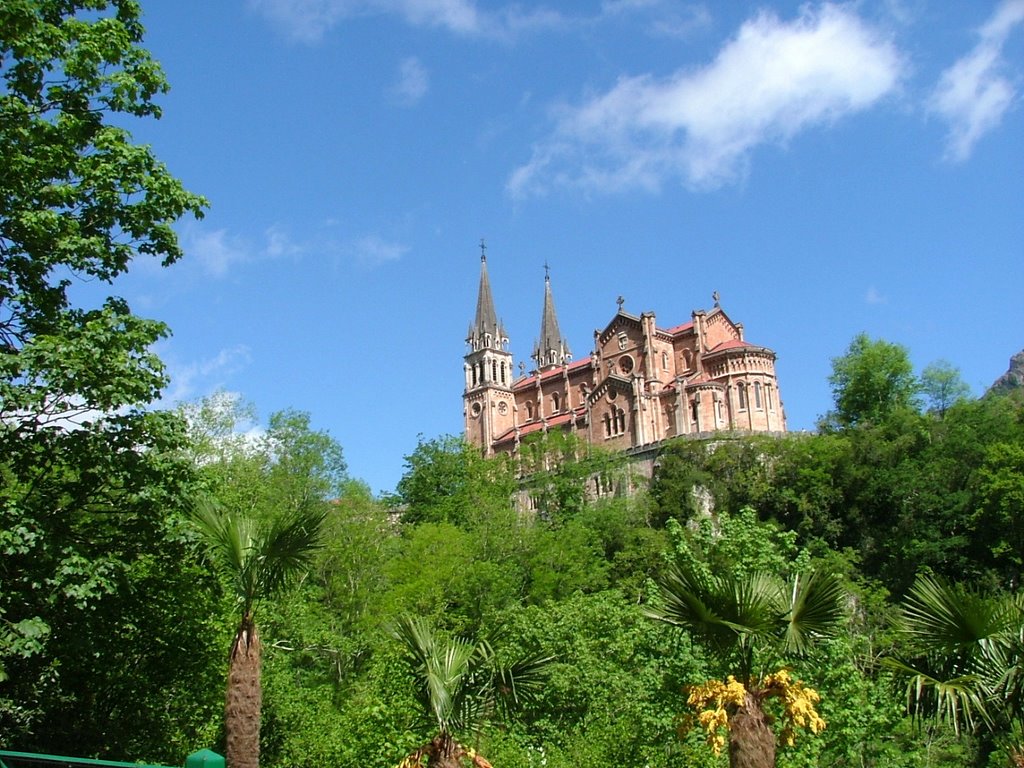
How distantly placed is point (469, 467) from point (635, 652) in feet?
132

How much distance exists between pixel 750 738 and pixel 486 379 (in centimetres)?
7464

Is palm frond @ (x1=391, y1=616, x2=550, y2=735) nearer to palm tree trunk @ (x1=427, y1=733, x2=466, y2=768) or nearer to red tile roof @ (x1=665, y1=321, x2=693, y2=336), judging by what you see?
palm tree trunk @ (x1=427, y1=733, x2=466, y2=768)

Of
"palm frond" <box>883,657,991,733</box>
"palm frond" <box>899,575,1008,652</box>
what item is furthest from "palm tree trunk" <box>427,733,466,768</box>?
"palm frond" <box>899,575,1008,652</box>

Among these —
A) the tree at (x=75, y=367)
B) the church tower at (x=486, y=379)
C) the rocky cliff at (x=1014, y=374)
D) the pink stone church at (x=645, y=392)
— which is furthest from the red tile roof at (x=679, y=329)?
the rocky cliff at (x=1014, y=374)

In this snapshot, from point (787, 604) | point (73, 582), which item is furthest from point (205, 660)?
point (787, 604)

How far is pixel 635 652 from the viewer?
2183cm

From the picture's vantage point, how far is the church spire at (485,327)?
288ft

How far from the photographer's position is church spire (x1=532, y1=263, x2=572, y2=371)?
310 ft

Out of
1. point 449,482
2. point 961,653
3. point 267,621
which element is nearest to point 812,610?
point 961,653

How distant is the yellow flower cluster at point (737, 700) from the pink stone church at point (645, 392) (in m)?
44.6

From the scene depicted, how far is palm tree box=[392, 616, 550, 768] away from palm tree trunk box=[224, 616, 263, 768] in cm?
170

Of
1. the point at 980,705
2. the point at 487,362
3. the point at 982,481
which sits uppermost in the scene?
the point at 487,362

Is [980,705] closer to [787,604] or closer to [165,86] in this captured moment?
[787,604]

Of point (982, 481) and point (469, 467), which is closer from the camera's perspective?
point (982, 481)
